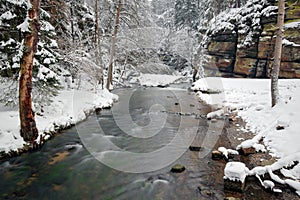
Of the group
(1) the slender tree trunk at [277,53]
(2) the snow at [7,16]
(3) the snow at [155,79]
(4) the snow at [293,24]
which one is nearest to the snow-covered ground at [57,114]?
(2) the snow at [7,16]

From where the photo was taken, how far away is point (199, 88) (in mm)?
20094

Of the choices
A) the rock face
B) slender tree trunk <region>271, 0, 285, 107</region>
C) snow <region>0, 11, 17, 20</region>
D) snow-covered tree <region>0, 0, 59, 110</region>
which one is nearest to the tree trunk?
snow-covered tree <region>0, 0, 59, 110</region>

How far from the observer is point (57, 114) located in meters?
8.76

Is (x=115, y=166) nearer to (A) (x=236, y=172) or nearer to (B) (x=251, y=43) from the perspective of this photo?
(A) (x=236, y=172)

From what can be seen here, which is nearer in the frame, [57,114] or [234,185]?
[234,185]

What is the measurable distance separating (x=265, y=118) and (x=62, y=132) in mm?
7952

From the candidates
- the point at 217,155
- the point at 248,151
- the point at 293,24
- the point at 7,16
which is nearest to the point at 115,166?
the point at 217,155

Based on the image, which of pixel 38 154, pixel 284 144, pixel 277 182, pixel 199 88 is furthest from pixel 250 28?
pixel 38 154

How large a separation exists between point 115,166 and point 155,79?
77.2ft

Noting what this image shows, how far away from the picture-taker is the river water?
15.9ft

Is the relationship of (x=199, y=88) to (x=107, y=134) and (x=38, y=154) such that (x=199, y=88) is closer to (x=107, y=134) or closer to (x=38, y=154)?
(x=107, y=134)

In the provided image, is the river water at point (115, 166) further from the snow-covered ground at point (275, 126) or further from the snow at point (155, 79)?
the snow at point (155, 79)

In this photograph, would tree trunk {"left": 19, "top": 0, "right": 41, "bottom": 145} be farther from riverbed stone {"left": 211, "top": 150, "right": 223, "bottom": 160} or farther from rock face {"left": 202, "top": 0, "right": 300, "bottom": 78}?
rock face {"left": 202, "top": 0, "right": 300, "bottom": 78}

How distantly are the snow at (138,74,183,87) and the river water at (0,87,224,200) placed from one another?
17.5 meters
